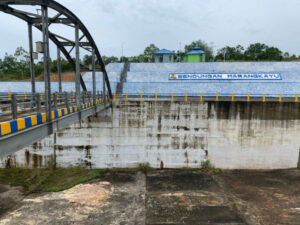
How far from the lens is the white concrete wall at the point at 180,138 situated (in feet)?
57.1

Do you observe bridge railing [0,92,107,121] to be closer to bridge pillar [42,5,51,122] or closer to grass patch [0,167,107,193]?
Answer: bridge pillar [42,5,51,122]

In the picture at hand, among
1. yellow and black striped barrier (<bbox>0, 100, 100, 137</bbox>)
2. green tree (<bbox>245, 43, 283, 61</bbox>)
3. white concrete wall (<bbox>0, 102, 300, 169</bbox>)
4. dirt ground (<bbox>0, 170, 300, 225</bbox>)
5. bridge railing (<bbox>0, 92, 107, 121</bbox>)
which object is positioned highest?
green tree (<bbox>245, 43, 283, 61</bbox>)

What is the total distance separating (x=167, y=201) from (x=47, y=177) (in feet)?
34.5

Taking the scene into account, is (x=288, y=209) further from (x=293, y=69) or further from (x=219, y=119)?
(x=293, y=69)

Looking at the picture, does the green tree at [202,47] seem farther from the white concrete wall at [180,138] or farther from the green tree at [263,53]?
the white concrete wall at [180,138]

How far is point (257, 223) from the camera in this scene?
1136 cm

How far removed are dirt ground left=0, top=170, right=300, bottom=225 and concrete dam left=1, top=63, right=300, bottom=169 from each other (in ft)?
4.52

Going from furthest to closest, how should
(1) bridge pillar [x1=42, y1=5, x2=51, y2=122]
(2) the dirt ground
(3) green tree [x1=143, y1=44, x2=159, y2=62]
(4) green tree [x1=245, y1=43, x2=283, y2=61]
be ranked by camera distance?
(3) green tree [x1=143, y1=44, x2=159, y2=62] < (4) green tree [x1=245, y1=43, x2=283, y2=61] < (2) the dirt ground < (1) bridge pillar [x1=42, y1=5, x2=51, y2=122]

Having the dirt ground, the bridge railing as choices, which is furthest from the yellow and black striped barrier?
the dirt ground

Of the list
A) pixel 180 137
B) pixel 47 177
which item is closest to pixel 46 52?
pixel 180 137

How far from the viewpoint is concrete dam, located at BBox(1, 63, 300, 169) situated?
17.3 metres

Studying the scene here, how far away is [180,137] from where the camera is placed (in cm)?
1778

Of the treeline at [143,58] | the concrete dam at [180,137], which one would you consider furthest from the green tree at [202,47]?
the concrete dam at [180,137]

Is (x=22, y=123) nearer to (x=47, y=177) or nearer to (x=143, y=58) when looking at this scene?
(x=47, y=177)
